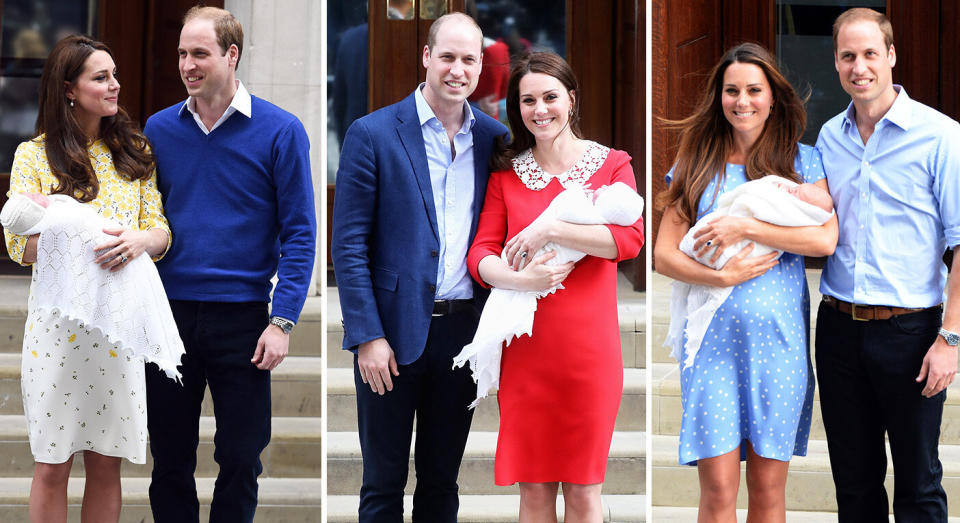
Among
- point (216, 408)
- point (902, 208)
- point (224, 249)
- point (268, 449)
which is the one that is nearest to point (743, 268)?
point (902, 208)

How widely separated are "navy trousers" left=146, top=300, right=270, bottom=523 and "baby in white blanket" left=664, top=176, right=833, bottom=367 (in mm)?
1297

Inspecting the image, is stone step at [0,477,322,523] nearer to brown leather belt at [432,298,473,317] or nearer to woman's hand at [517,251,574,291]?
brown leather belt at [432,298,473,317]

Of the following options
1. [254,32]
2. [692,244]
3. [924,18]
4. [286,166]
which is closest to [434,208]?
[286,166]

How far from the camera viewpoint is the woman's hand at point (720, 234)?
9.44 ft

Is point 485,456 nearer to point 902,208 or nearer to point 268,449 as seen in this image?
point 268,449

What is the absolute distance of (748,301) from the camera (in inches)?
114

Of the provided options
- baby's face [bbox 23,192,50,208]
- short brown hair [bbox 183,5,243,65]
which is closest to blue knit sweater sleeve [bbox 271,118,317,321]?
short brown hair [bbox 183,5,243,65]

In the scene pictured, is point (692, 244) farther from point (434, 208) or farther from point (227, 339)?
point (227, 339)

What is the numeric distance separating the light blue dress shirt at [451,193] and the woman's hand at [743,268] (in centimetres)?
73

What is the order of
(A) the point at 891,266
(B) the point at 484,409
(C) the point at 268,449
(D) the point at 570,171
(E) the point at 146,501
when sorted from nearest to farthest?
(D) the point at 570,171 → (A) the point at 891,266 → (E) the point at 146,501 → (C) the point at 268,449 → (B) the point at 484,409

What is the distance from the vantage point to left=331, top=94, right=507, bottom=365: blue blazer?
2904 mm

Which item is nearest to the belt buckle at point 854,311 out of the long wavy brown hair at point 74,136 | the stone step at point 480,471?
the stone step at point 480,471

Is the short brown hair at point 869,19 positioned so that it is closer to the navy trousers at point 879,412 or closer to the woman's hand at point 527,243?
the navy trousers at point 879,412

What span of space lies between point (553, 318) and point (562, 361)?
0.39 ft
